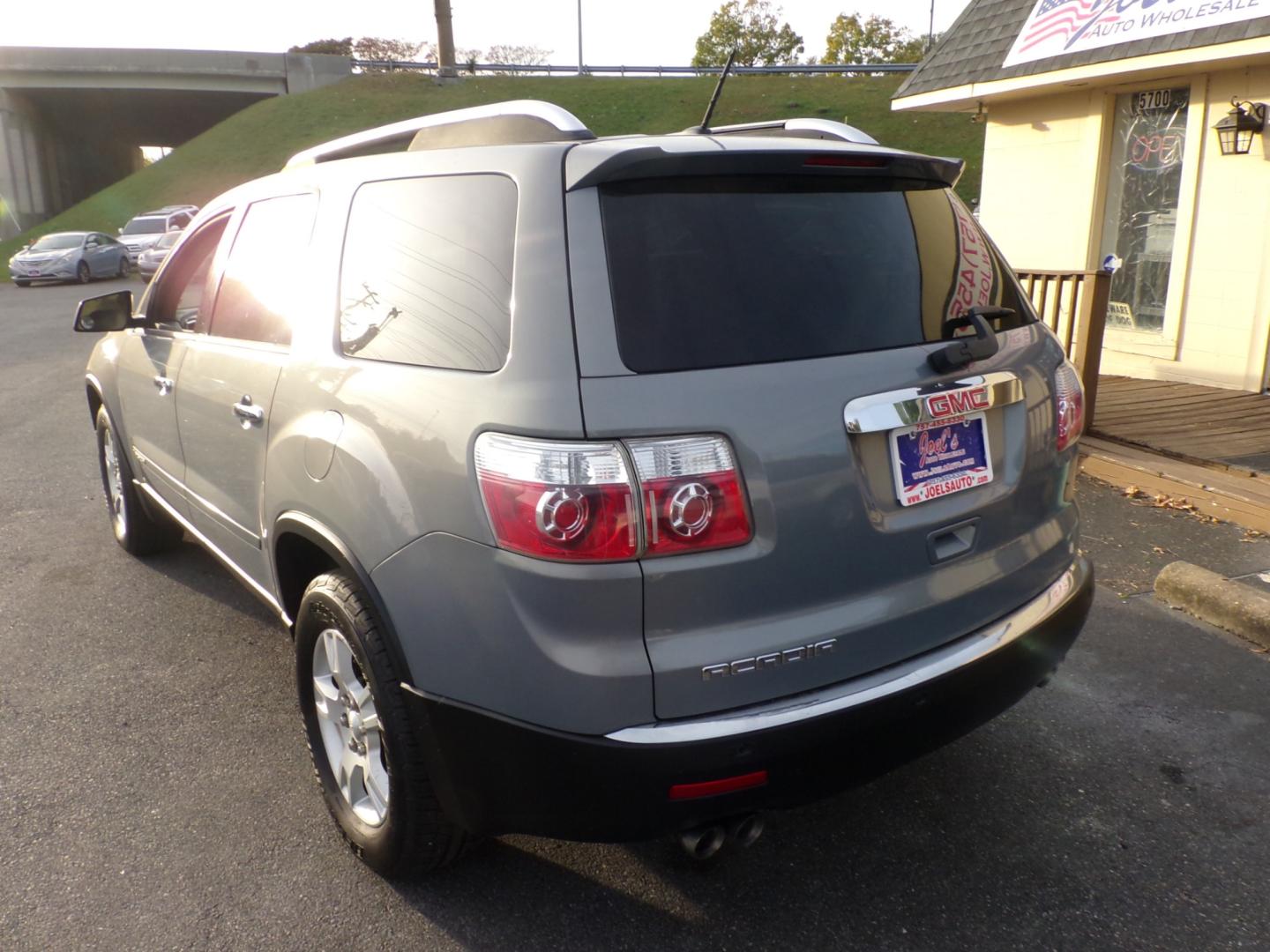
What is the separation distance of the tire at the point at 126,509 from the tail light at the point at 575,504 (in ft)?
11.1

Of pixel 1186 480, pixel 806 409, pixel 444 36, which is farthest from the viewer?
pixel 444 36

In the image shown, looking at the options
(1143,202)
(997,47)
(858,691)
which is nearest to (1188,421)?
(1143,202)

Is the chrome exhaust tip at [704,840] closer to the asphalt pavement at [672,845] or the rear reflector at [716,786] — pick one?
the rear reflector at [716,786]

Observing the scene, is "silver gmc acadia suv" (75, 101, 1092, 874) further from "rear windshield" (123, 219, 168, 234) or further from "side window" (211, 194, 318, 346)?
"rear windshield" (123, 219, 168, 234)

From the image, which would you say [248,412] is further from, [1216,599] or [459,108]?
[459,108]

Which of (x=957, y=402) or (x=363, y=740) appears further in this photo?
(x=363, y=740)

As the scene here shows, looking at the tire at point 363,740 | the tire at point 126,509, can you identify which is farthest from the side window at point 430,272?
the tire at point 126,509

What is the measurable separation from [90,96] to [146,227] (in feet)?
77.7

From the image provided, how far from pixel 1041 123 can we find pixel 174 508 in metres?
8.83

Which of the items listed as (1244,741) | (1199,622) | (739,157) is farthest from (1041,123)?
(739,157)

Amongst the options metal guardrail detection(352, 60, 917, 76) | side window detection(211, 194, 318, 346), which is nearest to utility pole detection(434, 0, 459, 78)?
metal guardrail detection(352, 60, 917, 76)

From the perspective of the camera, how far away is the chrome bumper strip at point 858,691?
219cm

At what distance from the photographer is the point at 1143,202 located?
9281 millimetres

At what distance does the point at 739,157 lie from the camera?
2475 millimetres
